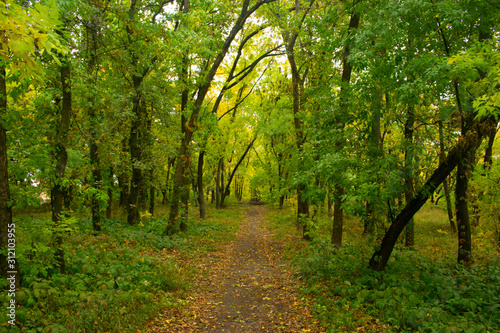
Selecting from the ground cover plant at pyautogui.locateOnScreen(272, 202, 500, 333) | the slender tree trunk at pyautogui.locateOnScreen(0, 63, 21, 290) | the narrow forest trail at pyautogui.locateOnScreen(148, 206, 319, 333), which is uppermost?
the slender tree trunk at pyautogui.locateOnScreen(0, 63, 21, 290)

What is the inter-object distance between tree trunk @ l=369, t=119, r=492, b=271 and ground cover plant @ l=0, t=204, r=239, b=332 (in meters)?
5.00

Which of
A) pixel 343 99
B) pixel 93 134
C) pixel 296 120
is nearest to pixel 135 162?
pixel 93 134

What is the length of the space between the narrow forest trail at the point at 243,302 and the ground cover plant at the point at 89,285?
1.55 feet

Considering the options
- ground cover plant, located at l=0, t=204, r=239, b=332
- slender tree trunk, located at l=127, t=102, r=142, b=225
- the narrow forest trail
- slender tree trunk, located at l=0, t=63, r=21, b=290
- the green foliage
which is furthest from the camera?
slender tree trunk, located at l=127, t=102, r=142, b=225

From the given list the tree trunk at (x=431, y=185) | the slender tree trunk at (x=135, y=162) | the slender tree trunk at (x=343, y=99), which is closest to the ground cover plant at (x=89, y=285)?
the slender tree trunk at (x=135, y=162)

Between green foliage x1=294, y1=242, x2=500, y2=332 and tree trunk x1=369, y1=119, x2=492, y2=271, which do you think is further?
tree trunk x1=369, y1=119, x2=492, y2=271

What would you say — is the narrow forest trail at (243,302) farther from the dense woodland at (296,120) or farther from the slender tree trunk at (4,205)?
the slender tree trunk at (4,205)

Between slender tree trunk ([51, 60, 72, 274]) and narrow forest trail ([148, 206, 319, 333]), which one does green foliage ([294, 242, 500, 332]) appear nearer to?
narrow forest trail ([148, 206, 319, 333])

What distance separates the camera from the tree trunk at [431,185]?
5.62 meters

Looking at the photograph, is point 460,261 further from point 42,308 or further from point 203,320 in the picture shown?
point 42,308

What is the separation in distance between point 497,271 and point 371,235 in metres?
2.83

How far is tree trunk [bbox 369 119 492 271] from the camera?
5617 mm

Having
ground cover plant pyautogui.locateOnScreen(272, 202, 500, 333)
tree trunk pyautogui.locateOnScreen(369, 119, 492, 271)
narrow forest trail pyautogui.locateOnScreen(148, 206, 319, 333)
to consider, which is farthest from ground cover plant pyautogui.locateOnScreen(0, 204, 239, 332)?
tree trunk pyautogui.locateOnScreen(369, 119, 492, 271)

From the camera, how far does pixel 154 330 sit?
5.09 m
